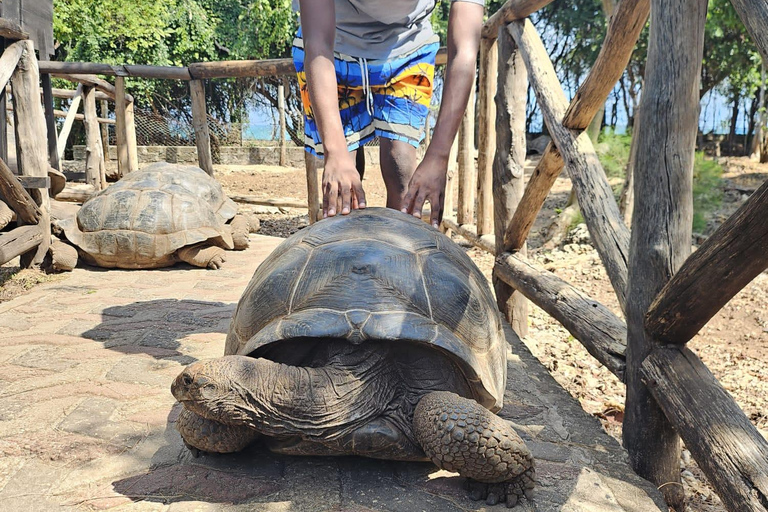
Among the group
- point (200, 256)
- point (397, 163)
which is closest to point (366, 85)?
point (397, 163)

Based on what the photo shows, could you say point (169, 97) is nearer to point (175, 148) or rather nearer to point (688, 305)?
point (175, 148)

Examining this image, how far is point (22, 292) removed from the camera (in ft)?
15.0

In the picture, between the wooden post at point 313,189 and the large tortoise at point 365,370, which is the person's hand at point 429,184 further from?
the wooden post at point 313,189

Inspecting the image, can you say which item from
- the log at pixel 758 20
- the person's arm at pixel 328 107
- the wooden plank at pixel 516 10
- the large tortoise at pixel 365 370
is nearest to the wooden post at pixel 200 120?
the wooden plank at pixel 516 10

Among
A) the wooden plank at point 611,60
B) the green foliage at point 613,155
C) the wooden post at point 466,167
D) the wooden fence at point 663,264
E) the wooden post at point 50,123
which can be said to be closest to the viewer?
the wooden fence at point 663,264

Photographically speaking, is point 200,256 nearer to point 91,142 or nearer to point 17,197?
point 17,197

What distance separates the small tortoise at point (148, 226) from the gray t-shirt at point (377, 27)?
3.27 metres

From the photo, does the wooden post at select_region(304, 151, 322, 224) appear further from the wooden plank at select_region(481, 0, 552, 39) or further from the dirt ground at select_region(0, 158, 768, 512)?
the wooden plank at select_region(481, 0, 552, 39)

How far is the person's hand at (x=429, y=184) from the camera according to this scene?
2.30 metres

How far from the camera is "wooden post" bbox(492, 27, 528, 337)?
4082 millimetres

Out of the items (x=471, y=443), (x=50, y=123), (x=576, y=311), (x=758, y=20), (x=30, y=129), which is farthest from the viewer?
(x=50, y=123)

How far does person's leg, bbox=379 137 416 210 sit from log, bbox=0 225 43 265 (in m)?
3.20

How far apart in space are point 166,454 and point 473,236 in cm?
437

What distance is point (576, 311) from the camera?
2.90 metres
